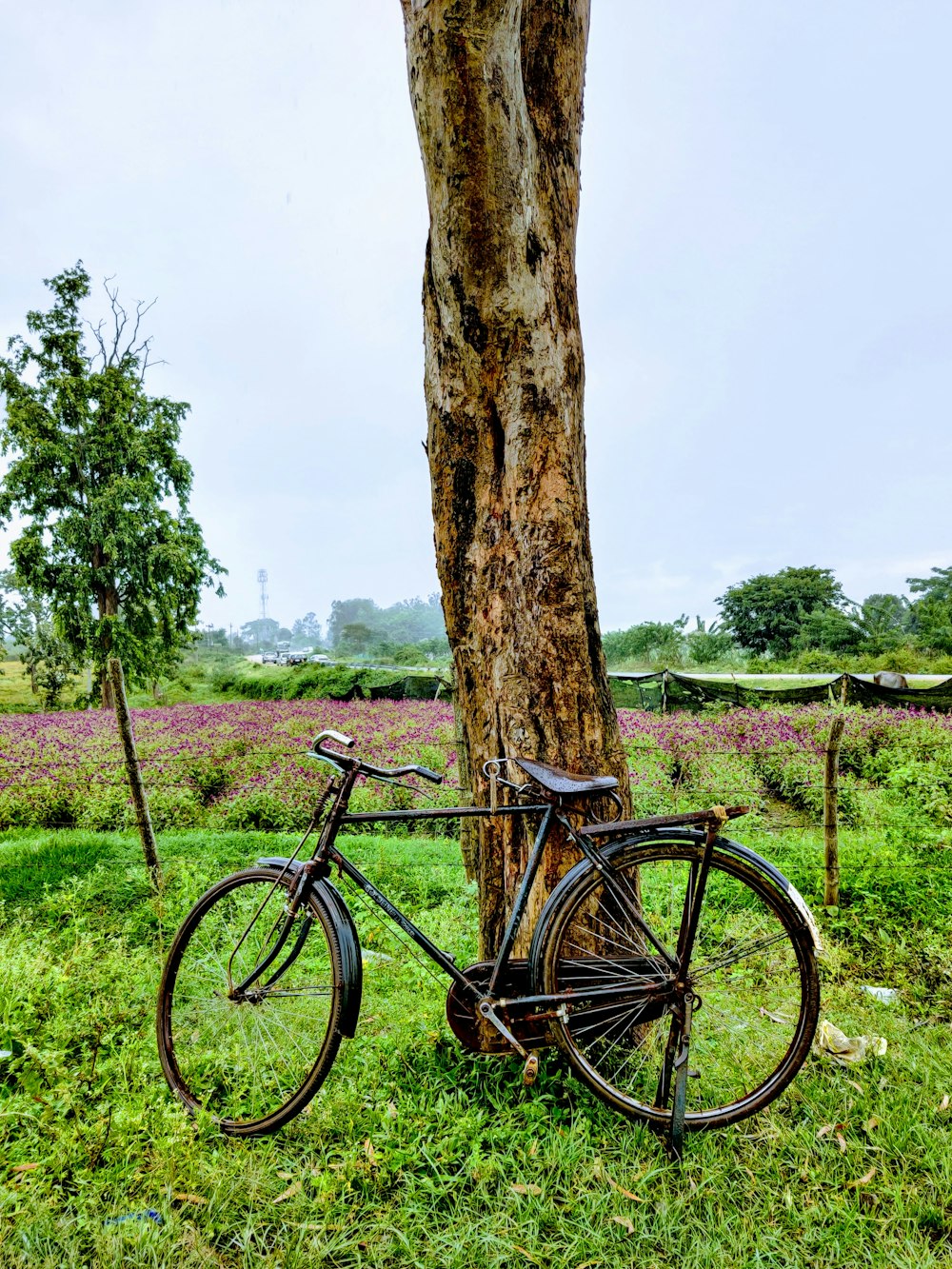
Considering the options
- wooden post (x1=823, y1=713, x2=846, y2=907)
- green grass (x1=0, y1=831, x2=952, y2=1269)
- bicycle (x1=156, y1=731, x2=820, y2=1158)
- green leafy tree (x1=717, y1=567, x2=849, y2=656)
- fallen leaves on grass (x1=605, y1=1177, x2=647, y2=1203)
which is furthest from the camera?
green leafy tree (x1=717, y1=567, x2=849, y2=656)

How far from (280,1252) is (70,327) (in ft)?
70.4

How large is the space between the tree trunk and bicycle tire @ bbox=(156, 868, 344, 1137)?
2.21ft

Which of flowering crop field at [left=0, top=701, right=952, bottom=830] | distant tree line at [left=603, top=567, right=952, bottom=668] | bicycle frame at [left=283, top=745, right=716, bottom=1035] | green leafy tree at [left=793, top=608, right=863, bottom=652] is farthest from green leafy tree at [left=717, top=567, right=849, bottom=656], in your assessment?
bicycle frame at [left=283, top=745, right=716, bottom=1035]

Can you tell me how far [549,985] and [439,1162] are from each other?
59cm

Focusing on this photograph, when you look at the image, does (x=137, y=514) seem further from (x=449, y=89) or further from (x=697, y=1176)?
(x=697, y=1176)

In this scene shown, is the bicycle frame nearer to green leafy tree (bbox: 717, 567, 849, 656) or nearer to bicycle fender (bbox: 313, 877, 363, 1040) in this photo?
bicycle fender (bbox: 313, 877, 363, 1040)

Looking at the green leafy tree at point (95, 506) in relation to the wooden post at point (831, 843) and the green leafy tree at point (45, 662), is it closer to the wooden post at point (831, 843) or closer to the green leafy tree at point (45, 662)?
the green leafy tree at point (45, 662)

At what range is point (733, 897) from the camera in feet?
13.2

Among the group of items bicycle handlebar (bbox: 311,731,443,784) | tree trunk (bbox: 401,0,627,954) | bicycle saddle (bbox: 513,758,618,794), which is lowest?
bicycle saddle (bbox: 513,758,618,794)

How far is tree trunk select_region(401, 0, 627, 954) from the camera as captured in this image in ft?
7.29

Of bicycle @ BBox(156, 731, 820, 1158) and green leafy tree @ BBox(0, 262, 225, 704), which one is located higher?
green leafy tree @ BBox(0, 262, 225, 704)

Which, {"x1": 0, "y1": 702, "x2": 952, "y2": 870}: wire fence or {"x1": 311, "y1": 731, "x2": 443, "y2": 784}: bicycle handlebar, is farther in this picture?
{"x1": 0, "y1": 702, "x2": 952, "y2": 870}: wire fence

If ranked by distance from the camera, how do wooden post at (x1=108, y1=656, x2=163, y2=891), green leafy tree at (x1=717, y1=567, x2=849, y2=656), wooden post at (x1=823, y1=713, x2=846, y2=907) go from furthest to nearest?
green leafy tree at (x1=717, y1=567, x2=849, y2=656) < wooden post at (x1=108, y1=656, x2=163, y2=891) < wooden post at (x1=823, y1=713, x2=846, y2=907)

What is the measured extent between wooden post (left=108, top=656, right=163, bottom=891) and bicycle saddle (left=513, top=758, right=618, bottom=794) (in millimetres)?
3126
